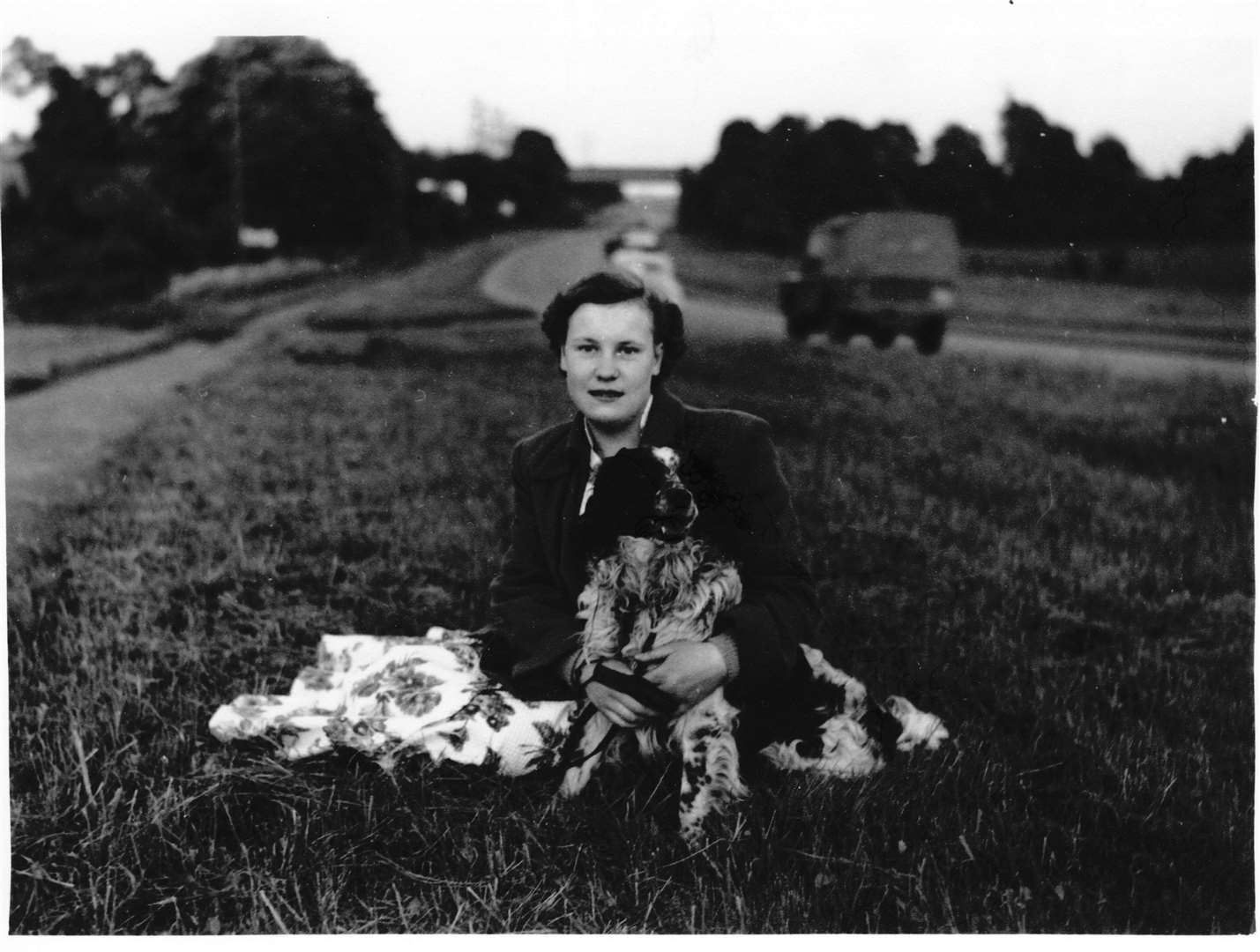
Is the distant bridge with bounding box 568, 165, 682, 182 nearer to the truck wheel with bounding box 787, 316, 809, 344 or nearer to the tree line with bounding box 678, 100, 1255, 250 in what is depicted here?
the tree line with bounding box 678, 100, 1255, 250

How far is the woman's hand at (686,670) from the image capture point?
2508 mm

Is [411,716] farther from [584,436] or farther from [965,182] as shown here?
[965,182]

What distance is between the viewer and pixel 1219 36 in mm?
3209

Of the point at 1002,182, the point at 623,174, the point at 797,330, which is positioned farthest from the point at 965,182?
the point at 623,174

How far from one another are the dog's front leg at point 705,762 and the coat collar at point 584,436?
2.47 ft

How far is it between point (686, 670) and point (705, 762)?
26 cm

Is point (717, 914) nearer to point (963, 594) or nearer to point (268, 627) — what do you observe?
point (963, 594)

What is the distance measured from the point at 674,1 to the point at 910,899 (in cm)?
282

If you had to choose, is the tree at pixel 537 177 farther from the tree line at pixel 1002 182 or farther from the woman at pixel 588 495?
the woman at pixel 588 495

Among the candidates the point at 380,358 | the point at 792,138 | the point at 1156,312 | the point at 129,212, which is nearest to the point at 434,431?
the point at 380,358

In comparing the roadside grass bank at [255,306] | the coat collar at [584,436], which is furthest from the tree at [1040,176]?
the roadside grass bank at [255,306]

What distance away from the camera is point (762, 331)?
3557 millimetres

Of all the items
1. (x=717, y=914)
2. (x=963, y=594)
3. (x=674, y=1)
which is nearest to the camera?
(x=717, y=914)

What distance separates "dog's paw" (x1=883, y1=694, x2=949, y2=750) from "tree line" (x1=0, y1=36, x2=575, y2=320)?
2.00m
